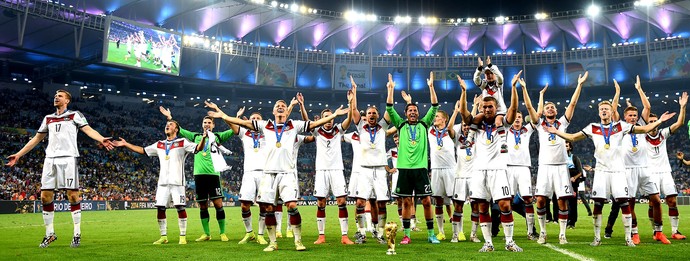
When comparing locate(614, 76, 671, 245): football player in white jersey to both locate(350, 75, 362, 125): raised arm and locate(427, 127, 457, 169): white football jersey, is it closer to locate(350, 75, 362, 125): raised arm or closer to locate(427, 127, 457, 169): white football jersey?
locate(427, 127, 457, 169): white football jersey

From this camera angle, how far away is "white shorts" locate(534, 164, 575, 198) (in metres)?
10.7

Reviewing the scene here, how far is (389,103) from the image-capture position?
9953 mm

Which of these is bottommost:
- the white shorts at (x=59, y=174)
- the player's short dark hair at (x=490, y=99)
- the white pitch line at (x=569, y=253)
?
the white pitch line at (x=569, y=253)

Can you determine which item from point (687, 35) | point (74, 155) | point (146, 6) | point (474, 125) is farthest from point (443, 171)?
point (687, 35)

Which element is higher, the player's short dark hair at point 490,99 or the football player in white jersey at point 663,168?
the player's short dark hair at point 490,99

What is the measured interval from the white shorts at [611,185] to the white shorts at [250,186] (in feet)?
21.5

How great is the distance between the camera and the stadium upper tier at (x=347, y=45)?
48.1 metres

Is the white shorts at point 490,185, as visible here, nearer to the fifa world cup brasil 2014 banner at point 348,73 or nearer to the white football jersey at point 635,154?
the white football jersey at point 635,154

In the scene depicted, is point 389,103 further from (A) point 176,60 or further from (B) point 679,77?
(B) point 679,77

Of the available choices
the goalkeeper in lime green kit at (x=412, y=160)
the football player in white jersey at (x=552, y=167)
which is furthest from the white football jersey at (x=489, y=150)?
the football player in white jersey at (x=552, y=167)

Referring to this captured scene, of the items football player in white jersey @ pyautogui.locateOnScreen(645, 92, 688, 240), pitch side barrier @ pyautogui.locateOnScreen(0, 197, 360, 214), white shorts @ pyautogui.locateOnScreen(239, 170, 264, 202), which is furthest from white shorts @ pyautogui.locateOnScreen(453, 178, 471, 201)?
pitch side barrier @ pyautogui.locateOnScreen(0, 197, 360, 214)

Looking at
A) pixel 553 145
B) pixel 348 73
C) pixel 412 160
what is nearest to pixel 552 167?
pixel 553 145

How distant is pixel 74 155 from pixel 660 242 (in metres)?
11.5

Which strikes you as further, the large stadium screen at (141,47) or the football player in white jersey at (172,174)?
the large stadium screen at (141,47)
